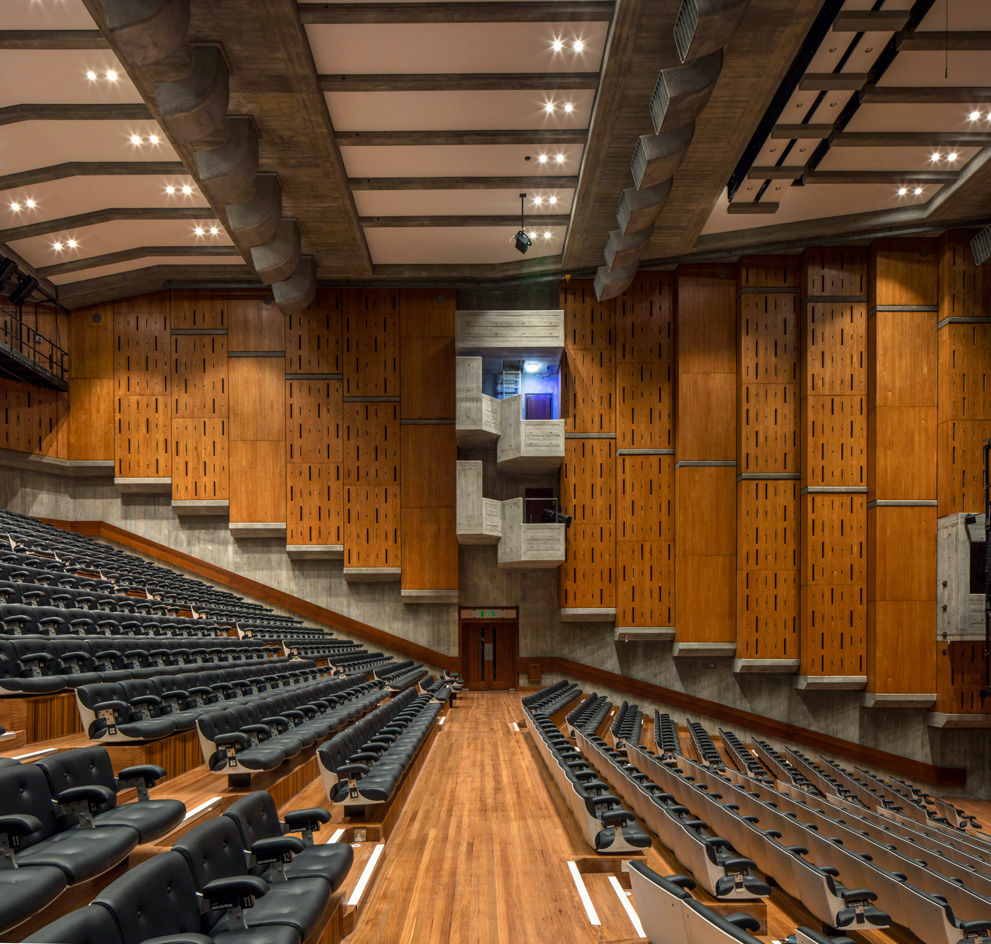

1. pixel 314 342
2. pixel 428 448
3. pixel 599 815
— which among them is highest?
pixel 314 342

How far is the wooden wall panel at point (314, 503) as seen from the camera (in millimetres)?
9391

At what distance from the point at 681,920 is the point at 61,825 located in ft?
4.09

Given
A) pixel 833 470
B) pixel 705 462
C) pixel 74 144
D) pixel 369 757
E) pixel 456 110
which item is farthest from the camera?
pixel 705 462

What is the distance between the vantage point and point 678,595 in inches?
345

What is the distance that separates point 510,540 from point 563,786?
5493mm

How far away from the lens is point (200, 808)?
241cm

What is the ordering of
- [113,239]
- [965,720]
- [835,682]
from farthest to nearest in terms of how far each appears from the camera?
1. [113,239]
2. [835,682]
3. [965,720]

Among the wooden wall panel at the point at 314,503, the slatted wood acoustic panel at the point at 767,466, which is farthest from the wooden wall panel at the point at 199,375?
the slatted wood acoustic panel at the point at 767,466

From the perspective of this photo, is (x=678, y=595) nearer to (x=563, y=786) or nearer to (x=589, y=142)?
(x=589, y=142)

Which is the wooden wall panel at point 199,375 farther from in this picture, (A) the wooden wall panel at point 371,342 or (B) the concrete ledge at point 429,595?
(B) the concrete ledge at point 429,595

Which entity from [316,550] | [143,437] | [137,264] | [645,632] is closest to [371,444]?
[316,550]

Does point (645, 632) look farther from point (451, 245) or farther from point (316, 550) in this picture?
point (451, 245)

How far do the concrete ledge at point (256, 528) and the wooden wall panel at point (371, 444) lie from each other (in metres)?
0.90

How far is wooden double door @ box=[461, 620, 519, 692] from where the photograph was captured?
957cm
